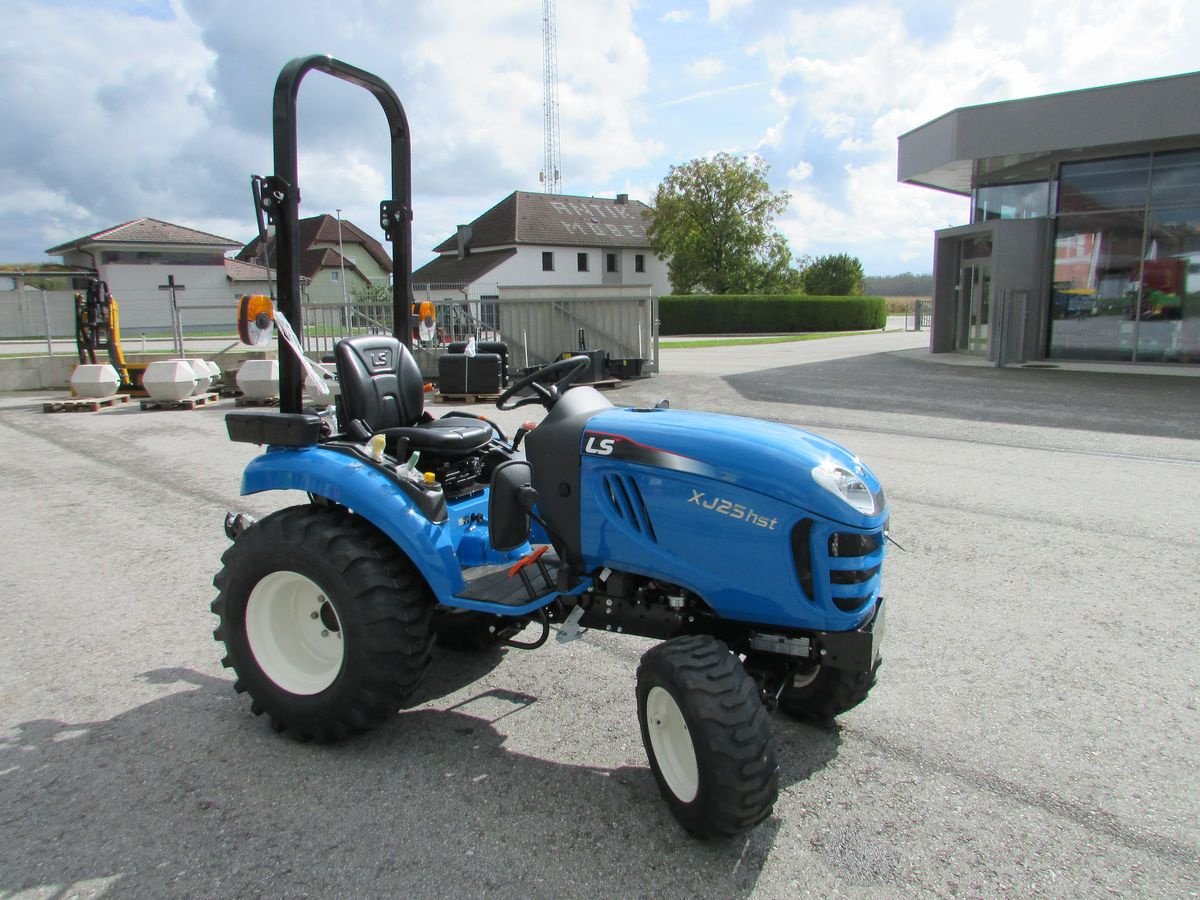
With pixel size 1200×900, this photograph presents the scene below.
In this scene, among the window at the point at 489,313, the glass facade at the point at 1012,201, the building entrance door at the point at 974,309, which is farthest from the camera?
the building entrance door at the point at 974,309

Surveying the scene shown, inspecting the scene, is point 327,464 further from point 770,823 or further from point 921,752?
point 921,752

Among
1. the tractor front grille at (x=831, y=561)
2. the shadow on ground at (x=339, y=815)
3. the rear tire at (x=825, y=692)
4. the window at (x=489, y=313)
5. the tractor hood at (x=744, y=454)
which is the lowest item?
the shadow on ground at (x=339, y=815)

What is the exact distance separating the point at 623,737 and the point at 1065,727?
159 cm

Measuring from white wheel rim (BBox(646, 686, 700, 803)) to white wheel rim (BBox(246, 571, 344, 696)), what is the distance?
120 centimetres

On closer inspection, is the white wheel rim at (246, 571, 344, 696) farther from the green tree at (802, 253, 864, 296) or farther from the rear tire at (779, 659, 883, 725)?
the green tree at (802, 253, 864, 296)

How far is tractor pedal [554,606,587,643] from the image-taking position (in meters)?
2.78

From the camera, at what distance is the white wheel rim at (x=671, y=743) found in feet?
8.05

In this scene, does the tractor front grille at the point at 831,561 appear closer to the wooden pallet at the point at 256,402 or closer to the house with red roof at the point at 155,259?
the wooden pallet at the point at 256,402

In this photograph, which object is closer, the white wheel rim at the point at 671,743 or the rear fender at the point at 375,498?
the white wheel rim at the point at 671,743

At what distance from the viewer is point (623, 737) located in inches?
120

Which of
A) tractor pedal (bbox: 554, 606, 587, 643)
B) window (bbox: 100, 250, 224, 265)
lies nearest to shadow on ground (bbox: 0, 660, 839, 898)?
tractor pedal (bbox: 554, 606, 587, 643)

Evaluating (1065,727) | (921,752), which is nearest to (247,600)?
(921,752)

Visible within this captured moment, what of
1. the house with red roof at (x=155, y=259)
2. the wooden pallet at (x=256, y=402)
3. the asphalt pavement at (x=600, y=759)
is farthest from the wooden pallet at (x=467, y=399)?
the house with red roof at (x=155, y=259)

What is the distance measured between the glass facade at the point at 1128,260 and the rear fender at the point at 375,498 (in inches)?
671
